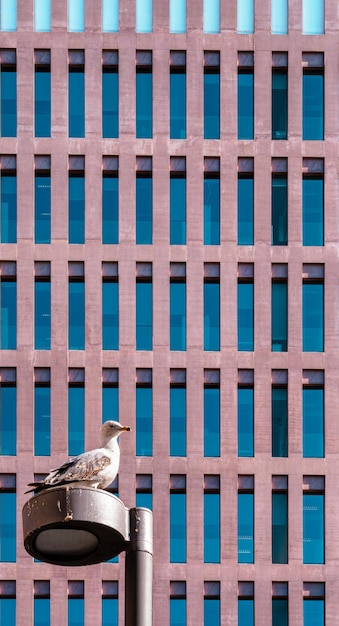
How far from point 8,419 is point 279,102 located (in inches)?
627

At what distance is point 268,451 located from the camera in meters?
55.7

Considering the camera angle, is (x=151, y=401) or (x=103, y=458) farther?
(x=151, y=401)

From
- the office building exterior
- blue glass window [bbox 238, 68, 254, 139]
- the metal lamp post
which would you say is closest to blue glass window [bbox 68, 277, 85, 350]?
the office building exterior

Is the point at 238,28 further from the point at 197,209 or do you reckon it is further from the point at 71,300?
the point at 71,300

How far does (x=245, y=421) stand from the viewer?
56.3 m

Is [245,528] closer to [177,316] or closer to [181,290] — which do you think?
[177,316]

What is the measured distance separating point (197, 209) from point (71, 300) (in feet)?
19.1

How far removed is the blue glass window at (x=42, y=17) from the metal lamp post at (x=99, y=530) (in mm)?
46356

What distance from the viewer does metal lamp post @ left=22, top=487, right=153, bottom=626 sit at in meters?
13.5

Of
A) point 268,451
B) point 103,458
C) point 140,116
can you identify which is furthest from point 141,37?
point 103,458

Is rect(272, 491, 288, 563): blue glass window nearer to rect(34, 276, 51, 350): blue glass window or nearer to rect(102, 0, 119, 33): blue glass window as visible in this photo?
rect(34, 276, 51, 350): blue glass window

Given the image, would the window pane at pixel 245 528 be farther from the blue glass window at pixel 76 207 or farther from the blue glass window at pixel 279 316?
the blue glass window at pixel 76 207

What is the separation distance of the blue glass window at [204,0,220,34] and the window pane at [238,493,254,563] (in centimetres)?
1790

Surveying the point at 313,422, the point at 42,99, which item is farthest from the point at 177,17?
the point at 313,422
